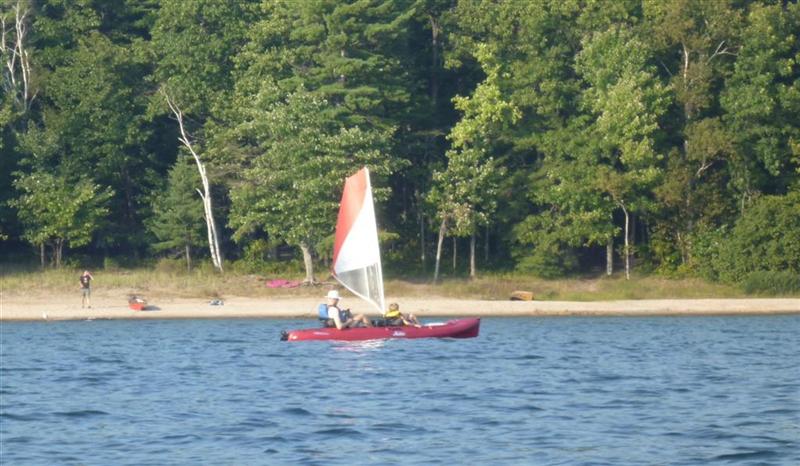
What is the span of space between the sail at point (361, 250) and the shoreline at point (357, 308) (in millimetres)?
8055

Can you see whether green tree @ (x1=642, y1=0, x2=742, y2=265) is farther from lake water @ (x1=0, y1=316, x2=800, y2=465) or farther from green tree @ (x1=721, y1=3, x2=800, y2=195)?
lake water @ (x1=0, y1=316, x2=800, y2=465)

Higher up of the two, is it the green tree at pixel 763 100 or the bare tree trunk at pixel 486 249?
the green tree at pixel 763 100

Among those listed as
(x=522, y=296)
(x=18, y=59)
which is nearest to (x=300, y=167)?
(x=522, y=296)

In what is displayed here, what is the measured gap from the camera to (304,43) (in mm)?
63000

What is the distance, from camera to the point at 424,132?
63156mm

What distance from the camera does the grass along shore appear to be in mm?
55531

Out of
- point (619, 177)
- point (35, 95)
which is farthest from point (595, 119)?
point (35, 95)

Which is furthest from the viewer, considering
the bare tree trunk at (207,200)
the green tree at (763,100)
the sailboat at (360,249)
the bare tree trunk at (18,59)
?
the bare tree trunk at (18,59)

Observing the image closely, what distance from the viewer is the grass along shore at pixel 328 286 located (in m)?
55.5

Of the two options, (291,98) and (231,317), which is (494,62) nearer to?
(291,98)

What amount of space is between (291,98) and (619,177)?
13.8m

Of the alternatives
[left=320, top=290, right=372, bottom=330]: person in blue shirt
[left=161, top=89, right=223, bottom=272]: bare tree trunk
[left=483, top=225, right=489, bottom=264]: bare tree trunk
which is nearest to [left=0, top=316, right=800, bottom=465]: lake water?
[left=320, top=290, right=372, bottom=330]: person in blue shirt

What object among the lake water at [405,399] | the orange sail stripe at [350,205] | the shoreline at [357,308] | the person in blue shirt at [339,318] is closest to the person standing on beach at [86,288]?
the shoreline at [357,308]

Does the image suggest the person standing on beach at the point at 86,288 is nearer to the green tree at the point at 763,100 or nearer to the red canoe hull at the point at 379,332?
the red canoe hull at the point at 379,332
